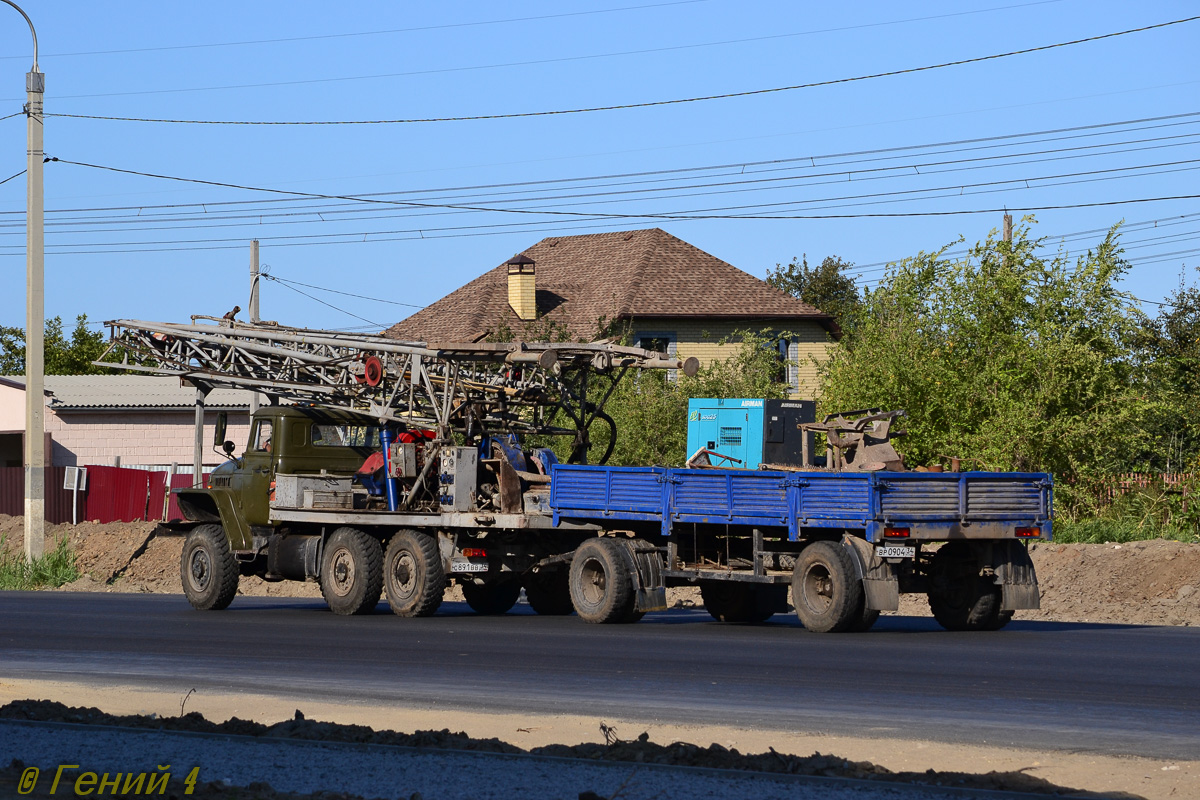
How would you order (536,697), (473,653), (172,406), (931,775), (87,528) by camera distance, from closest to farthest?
1. (931,775)
2. (536,697)
3. (473,653)
4. (87,528)
5. (172,406)

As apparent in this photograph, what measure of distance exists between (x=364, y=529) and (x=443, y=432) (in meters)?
1.91

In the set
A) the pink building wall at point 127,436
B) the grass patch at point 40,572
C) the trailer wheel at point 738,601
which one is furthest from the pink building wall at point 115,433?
the trailer wheel at point 738,601

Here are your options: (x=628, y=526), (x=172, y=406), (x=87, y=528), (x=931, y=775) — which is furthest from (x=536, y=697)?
(x=172, y=406)

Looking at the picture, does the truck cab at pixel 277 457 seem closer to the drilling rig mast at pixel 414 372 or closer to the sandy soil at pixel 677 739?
the drilling rig mast at pixel 414 372

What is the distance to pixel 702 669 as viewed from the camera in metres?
14.5

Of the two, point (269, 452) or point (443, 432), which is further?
point (269, 452)

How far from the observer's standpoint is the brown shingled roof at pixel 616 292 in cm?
5447

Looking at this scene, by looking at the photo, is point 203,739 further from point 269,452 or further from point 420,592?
point 269,452

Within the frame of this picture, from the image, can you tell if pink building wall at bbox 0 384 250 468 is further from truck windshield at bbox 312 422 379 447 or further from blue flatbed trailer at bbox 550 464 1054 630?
blue flatbed trailer at bbox 550 464 1054 630

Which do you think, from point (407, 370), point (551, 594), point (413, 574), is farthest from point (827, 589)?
point (407, 370)

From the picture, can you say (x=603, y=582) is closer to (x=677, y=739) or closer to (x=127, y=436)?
(x=677, y=739)

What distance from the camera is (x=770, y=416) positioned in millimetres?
22906

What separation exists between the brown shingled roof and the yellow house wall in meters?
0.50

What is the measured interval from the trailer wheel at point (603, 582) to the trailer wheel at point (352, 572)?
10.3 ft
